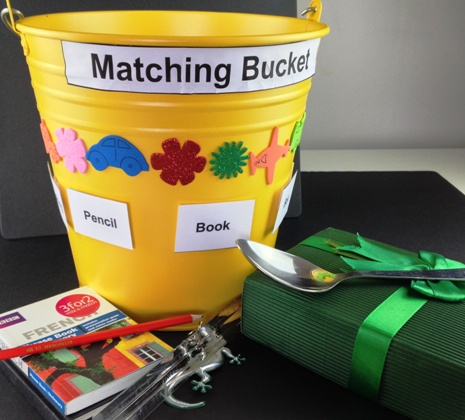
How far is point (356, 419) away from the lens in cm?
43

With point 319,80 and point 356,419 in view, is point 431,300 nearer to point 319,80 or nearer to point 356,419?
point 356,419

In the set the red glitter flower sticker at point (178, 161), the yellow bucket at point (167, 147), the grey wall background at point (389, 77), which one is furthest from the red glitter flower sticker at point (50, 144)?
the grey wall background at point (389, 77)

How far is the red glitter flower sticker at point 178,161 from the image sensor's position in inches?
17.8

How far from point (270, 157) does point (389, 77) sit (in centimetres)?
51

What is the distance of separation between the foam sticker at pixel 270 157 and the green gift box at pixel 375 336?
0.32 feet

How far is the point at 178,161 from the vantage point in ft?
1.51

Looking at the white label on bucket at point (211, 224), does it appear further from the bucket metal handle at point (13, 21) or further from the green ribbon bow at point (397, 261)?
the bucket metal handle at point (13, 21)

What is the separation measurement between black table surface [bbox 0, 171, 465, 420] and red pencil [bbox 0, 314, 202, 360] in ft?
0.08

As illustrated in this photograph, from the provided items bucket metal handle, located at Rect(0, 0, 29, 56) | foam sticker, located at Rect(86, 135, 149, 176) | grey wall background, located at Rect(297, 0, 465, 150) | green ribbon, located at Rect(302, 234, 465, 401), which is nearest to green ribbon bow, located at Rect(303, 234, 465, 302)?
green ribbon, located at Rect(302, 234, 465, 401)

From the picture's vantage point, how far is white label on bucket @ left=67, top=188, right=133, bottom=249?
49 cm

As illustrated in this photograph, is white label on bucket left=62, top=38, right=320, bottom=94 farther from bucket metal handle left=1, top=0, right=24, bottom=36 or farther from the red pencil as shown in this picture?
the red pencil

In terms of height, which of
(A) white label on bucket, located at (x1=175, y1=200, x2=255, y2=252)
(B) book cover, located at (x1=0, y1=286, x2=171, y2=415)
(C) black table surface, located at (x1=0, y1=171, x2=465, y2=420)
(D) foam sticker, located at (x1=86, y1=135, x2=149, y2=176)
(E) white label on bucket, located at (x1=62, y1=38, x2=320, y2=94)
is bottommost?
(C) black table surface, located at (x1=0, y1=171, x2=465, y2=420)

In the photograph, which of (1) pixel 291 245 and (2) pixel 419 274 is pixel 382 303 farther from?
(1) pixel 291 245

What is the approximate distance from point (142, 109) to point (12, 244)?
0.36 metres
